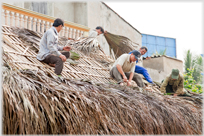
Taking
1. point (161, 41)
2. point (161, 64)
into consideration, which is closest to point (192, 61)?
point (161, 41)

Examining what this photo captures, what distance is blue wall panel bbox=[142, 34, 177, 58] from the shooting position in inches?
671

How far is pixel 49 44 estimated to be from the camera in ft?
14.0

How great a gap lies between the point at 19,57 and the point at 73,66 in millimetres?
1122

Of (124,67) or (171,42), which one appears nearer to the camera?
(124,67)

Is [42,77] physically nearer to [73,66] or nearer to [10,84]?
[10,84]

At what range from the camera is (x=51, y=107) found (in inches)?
110

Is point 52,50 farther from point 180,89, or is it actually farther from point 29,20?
point 180,89

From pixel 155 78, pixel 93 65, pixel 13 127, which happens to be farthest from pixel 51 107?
pixel 155 78

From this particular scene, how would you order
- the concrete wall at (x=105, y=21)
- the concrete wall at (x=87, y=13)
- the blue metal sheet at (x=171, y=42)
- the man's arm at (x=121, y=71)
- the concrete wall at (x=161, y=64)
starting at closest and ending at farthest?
the man's arm at (x=121, y=71), the concrete wall at (x=87, y=13), the concrete wall at (x=105, y=21), the concrete wall at (x=161, y=64), the blue metal sheet at (x=171, y=42)

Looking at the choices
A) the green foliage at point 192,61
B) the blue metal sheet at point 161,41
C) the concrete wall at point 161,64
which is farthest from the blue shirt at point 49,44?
the green foliage at point 192,61

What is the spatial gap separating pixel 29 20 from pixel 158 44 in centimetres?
1218

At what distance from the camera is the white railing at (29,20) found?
234 inches

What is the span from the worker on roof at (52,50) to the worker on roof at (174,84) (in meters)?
2.21

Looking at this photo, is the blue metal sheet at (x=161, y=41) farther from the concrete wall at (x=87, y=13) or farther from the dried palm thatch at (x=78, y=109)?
the dried palm thatch at (x=78, y=109)
